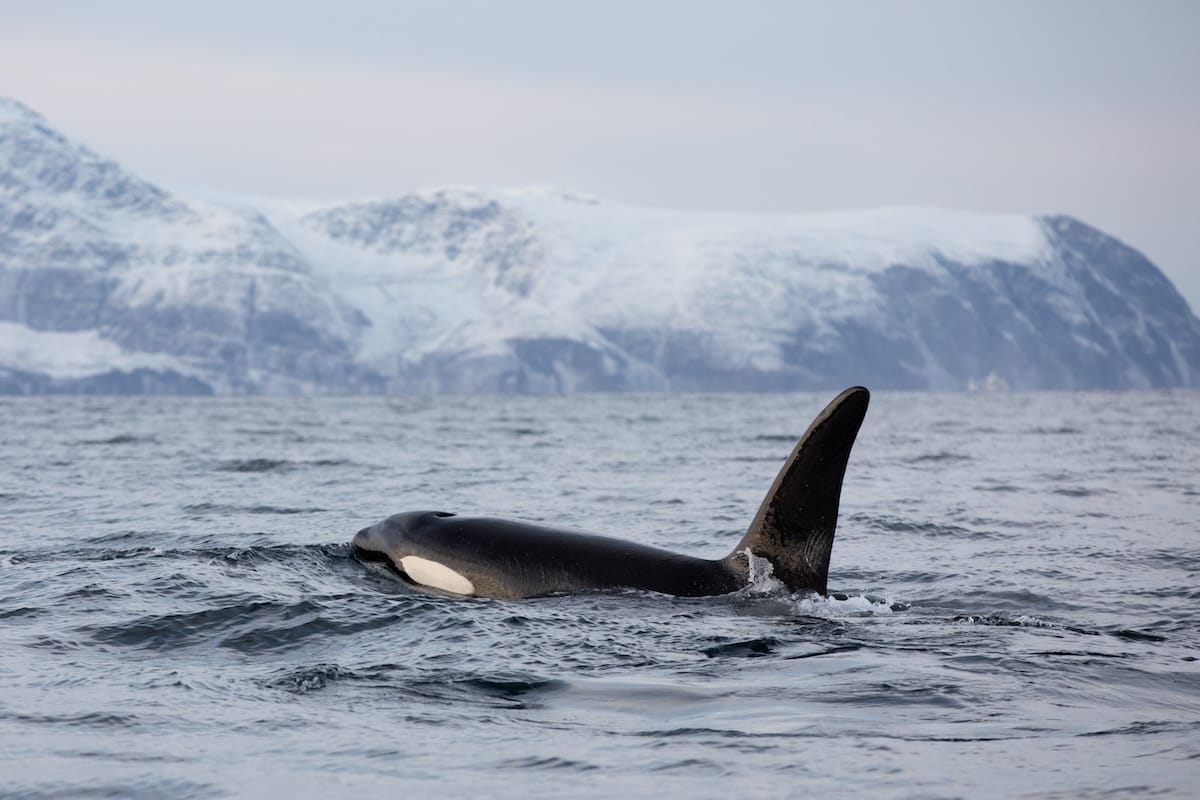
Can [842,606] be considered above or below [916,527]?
above

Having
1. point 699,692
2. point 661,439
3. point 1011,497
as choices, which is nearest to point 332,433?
point 661,439

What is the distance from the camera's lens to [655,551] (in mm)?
11492

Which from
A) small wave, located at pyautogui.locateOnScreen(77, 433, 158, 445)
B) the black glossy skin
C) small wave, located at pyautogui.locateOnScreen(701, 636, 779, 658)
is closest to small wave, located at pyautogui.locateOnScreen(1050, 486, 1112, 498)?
the black glossy skin

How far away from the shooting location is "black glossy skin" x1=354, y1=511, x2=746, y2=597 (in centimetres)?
1094

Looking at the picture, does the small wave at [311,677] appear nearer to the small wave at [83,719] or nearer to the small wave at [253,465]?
the small wave at [83,719]

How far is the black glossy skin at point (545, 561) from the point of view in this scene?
10938 millimetres

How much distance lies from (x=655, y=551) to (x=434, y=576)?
5.86 ft

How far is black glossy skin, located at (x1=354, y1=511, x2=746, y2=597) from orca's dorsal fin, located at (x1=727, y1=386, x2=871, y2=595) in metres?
0.32

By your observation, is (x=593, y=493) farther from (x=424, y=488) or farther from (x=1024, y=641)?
(x=1024, y=641)

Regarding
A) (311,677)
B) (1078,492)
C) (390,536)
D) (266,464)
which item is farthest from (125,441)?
(311,677)

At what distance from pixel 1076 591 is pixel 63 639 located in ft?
27.9

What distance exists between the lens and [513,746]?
271 inches

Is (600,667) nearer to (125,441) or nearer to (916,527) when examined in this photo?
(916,527)

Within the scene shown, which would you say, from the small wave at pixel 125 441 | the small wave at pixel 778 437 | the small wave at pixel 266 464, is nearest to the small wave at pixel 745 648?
the small wave at pixel 266 464
